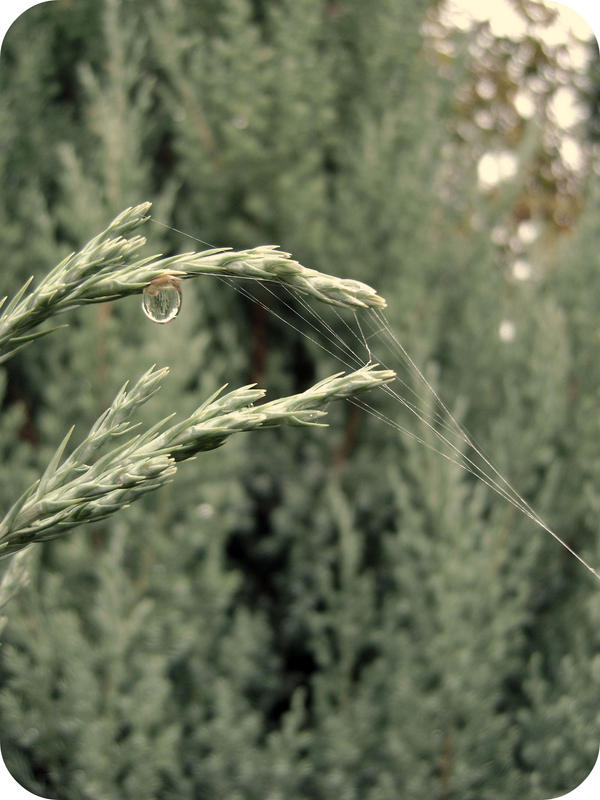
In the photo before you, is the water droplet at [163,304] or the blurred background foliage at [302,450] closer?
the water droplet at [163,304]

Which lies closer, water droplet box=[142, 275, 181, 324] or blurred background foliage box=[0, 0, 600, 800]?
water droplet box=[142, 275, 181, 324]

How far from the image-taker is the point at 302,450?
74.0 inches

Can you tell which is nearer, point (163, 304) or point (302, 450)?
point (163, 304)

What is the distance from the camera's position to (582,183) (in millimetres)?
2068

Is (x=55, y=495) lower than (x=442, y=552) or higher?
higher

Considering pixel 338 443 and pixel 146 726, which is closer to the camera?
pixel 146 726

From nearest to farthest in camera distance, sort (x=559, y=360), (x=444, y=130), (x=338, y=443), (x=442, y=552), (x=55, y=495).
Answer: (x=55, y=495) → (x=442, y=552) → (x=559, y=360) → (x=338, y=443) → (x=444, y=130)

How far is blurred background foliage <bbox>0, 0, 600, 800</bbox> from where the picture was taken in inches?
Answer: 61.4

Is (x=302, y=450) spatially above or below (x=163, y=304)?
below

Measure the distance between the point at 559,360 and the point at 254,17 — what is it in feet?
4.14

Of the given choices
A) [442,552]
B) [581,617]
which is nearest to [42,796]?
[442,552]

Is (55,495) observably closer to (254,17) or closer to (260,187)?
(260,187)

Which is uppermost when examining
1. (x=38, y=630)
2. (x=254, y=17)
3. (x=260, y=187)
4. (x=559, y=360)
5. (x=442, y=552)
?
(x=254, y=17)

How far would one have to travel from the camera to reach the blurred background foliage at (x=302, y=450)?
1.56 metres
